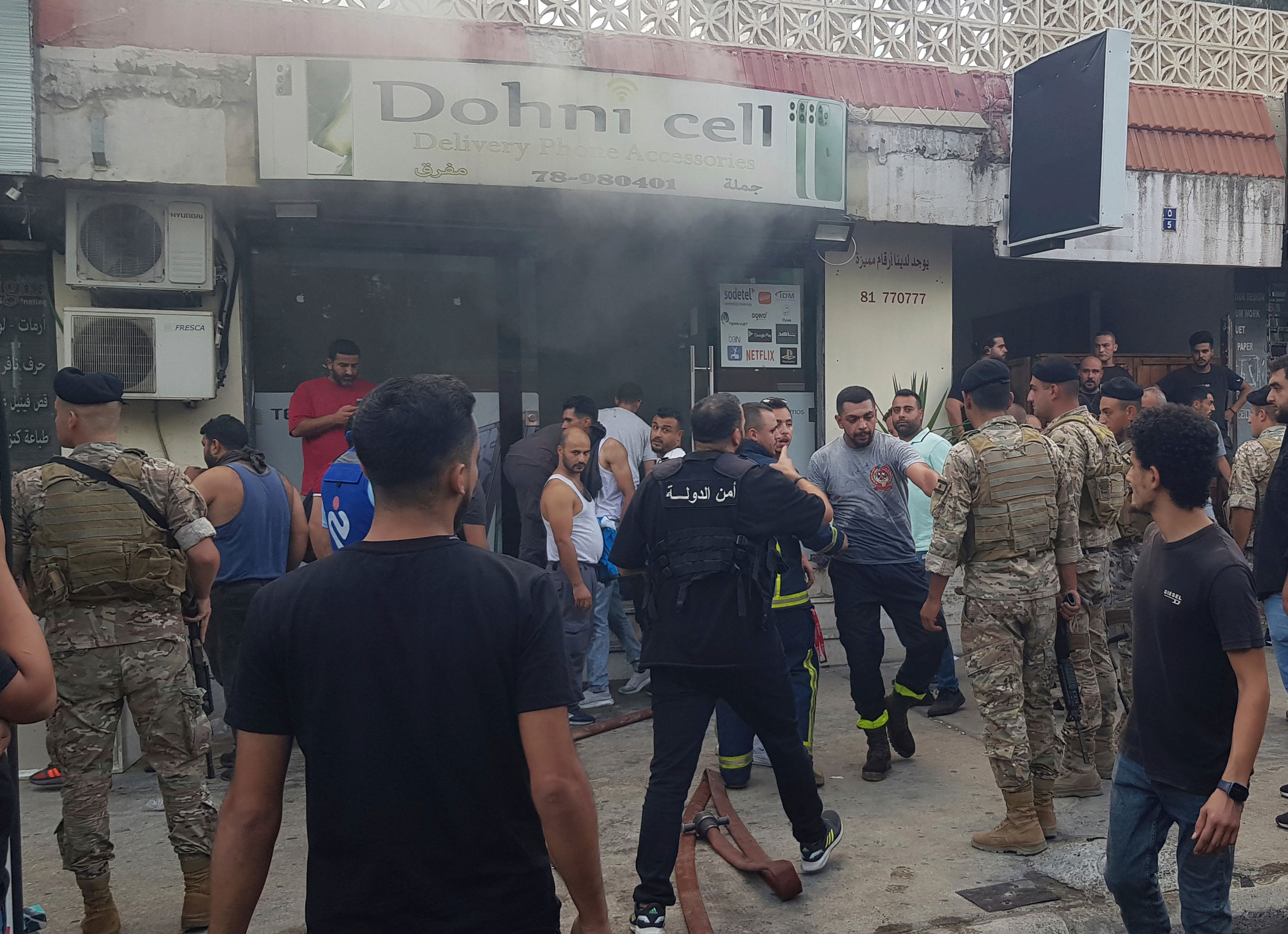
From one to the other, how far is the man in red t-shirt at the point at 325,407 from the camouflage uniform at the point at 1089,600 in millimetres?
4310

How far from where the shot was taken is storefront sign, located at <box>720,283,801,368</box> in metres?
8.08

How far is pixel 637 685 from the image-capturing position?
22.7 feet

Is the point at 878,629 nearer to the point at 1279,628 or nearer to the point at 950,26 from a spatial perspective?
the point at 1279,628

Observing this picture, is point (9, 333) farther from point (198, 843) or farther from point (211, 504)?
point (198, 843)

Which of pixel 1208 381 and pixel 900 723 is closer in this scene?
pixel 900 723

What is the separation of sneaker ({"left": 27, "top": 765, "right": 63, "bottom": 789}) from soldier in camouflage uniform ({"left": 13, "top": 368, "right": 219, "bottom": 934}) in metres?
1.86

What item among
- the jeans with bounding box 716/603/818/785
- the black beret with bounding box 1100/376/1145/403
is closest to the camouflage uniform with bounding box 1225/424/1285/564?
the black beret with bounding box 1100/376/1145/403

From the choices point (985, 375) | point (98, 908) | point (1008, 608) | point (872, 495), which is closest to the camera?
point (98, 908)

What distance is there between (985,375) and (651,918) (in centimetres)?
267

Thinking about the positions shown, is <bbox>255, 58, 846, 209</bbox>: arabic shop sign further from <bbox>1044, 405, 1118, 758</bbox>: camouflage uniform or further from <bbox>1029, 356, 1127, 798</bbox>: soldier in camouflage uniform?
<bbox>1044, 405, 1118, 758</bbox>: camouflage uniform

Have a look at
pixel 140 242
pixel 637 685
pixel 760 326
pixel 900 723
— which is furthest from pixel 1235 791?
pixel 140 242

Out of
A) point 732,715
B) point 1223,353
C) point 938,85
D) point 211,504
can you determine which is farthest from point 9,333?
point 1223,353

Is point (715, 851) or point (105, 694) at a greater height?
point (105, 694)

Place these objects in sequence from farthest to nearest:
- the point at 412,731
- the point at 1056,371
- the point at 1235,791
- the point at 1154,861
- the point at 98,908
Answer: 1. the point at 1056,371
2. the point at 98,908
3. the point at 1154,861
4. the point at 1235,791
5. the point at 412,731
